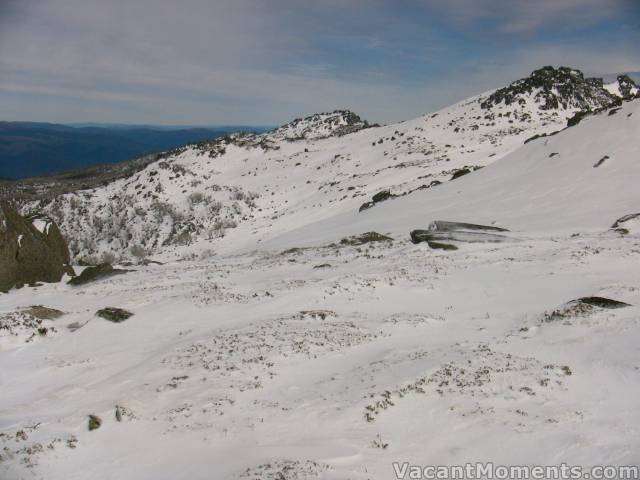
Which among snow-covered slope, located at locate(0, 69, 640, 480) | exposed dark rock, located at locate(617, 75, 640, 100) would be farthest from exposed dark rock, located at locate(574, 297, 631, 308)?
exposed dark rock, located at locate(617, 75, 640, 100)

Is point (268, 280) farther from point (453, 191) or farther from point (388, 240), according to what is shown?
point (453, 191)

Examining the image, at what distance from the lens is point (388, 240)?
1291 inches

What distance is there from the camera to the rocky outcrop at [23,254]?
2816cm

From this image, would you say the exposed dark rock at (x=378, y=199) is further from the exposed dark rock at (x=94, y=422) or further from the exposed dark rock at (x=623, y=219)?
the exposed dark rock at (x=94, y=422)

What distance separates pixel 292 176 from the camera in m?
110

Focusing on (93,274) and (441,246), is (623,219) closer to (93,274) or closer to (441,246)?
(441,246)

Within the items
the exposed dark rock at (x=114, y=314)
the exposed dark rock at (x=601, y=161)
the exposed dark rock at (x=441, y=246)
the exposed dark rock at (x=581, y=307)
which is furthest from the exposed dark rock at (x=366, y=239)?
the exposed dark rock at (x=601, y=161)

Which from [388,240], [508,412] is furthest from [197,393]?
[388,240]

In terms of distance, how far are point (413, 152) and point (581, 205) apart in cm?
6353

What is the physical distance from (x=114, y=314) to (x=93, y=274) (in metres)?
13.3

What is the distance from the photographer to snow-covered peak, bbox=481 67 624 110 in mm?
112669

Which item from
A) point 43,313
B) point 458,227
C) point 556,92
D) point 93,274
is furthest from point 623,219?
point 556,92

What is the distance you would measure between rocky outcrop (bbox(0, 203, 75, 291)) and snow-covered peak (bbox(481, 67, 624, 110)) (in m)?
115

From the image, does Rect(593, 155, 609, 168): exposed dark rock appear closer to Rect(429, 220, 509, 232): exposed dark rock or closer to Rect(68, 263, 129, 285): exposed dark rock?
Rect(429, 220, 509, 232): exposed dark rock
